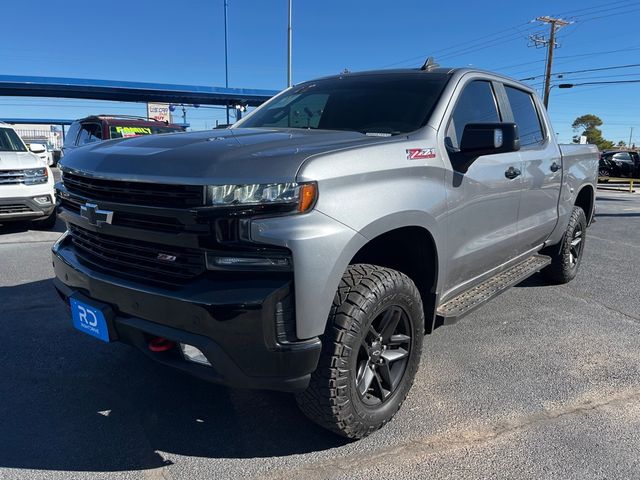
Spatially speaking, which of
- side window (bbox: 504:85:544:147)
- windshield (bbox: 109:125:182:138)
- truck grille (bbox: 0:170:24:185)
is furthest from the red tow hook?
windshield (bbox: 109:125:182:138)

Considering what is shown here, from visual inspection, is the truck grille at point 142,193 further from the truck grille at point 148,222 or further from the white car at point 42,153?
the white car at point 42,153

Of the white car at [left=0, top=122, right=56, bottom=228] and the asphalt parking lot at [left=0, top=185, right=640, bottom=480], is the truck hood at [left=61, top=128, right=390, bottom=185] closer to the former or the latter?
the asphalt parking lot at [left=0, top=185, right=640, bottom=480]

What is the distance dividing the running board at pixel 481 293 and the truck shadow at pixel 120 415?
1012 millimetres

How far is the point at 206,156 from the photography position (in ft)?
7.50

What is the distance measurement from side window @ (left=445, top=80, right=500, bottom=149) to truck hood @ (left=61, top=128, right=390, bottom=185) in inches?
26.7

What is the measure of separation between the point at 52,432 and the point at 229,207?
1630mm

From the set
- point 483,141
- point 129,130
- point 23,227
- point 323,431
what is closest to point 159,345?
point 323,431

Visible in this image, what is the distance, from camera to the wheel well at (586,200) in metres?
5.79

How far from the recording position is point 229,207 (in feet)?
6.94

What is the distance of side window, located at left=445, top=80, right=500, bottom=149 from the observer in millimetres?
3247

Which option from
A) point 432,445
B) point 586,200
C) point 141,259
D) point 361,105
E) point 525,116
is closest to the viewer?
point 141,259

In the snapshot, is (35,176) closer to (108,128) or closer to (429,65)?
(108,128)

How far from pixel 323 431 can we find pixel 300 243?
1200 mm

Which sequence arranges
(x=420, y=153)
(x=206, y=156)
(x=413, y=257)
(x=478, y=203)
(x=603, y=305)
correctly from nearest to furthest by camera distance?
(x=206, y=156) < (x=420, y=153) < (x=413, y=257) < (x=478, y=203) < (x=603, y=305)
